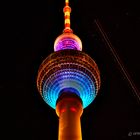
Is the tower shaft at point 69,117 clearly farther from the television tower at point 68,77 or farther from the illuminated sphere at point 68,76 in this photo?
the illuminated sphere at point 68,76

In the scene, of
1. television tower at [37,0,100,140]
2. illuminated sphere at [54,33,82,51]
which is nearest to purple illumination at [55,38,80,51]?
illuminated sphere at [54,33,82,51]

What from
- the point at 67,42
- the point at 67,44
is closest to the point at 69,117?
the point at 67,44

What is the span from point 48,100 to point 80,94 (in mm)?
1943

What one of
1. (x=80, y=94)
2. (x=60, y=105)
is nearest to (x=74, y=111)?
(x=60, y=105)

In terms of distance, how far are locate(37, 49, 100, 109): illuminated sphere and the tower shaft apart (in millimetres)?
1940

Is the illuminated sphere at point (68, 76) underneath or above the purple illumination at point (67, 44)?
underneath

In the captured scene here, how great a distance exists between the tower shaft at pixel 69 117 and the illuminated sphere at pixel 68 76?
1.94 metres

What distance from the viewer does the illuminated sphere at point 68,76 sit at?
20078 millimetres

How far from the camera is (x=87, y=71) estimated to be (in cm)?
2050

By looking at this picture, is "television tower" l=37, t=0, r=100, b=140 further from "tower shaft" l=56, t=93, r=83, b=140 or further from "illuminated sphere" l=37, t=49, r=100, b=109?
"tower shaft" l=56, t=93, r=83, b=140

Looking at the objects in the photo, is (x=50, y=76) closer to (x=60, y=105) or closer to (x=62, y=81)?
(x=62, y=81)

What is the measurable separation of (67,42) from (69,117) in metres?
7.14

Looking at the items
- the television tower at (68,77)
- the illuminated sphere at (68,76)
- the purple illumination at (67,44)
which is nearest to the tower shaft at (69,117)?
the television tower at (68,77)

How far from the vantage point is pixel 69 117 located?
16766mm
